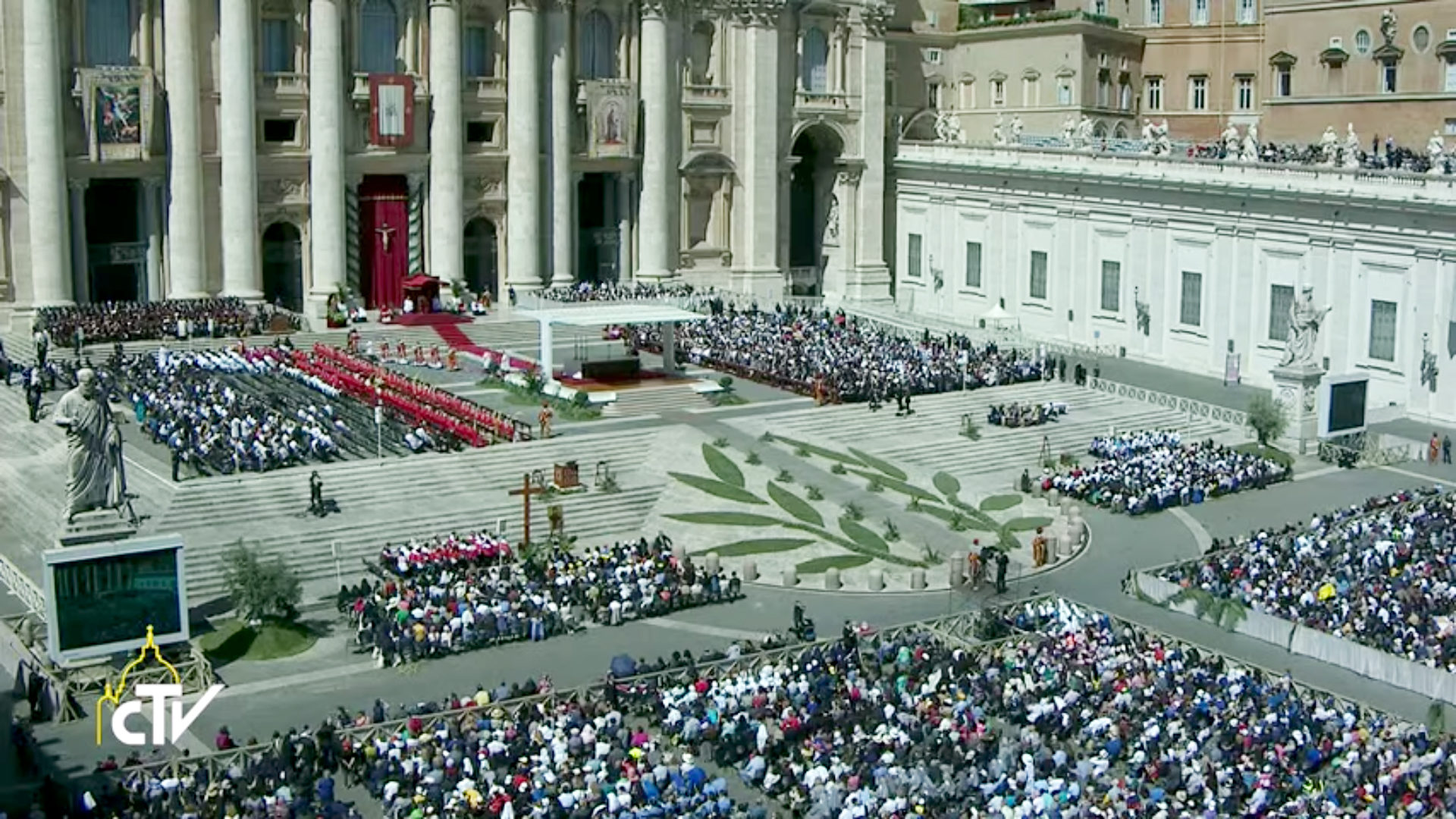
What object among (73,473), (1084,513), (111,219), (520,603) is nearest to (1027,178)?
(1084,513)

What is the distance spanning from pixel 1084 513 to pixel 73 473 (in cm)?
2763

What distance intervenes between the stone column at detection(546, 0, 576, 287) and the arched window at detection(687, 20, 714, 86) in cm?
648

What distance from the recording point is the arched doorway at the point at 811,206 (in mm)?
91688

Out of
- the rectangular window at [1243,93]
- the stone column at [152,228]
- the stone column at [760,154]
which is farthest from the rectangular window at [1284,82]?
the stone column at [152,228]

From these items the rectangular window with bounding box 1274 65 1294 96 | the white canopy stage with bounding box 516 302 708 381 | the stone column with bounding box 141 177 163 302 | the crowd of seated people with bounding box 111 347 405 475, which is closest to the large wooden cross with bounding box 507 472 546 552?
the crowd of seated people with bounding box 111 347 405 475

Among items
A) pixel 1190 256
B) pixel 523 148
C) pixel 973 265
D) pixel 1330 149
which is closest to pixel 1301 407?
pixel 1330 149

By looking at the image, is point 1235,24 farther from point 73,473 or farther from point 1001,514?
point 73,473

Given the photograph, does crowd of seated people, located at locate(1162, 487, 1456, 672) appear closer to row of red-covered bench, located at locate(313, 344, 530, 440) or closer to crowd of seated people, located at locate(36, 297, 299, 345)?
row of red-covered bench, located at locate(313, 344, 530, 440)

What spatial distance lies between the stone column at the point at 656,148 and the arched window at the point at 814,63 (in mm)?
7449

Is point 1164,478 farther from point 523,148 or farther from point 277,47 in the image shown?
point 277,47

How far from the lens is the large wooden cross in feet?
159

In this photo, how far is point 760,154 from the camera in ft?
287

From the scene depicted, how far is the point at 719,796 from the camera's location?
101 ft

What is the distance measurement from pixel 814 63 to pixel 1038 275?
53.7ft
